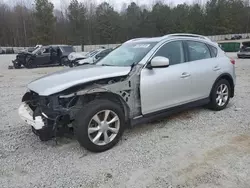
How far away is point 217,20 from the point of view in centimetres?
6412

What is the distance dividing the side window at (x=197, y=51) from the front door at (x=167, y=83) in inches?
8.5

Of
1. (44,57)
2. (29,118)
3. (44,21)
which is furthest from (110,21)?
(29,118)

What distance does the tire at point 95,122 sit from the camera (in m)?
3.07

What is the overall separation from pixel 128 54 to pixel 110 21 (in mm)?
56148

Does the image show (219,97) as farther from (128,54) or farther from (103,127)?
(103,127)

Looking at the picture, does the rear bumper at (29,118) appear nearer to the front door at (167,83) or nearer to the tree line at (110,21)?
the front door at (167,83)

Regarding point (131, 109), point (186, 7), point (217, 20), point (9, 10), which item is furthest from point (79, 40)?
point (131, 109)

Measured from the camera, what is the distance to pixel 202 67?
174 inches

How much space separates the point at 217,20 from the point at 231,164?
6901 centimetres

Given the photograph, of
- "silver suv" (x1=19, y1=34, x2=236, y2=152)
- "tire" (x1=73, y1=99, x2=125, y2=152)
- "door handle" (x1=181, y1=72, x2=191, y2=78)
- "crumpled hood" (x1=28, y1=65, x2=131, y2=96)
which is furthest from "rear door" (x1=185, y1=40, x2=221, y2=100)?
"tire" (x1=73, y1=99, x2=125, y2=152)

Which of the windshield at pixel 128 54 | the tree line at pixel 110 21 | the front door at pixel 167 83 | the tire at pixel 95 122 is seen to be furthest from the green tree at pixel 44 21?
the tire at pixel 95 122

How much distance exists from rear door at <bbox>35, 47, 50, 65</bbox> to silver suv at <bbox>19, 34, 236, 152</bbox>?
1427 cm

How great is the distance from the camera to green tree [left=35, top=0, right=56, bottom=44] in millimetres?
47531

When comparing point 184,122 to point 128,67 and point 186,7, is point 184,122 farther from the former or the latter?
point 186,7
